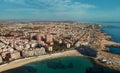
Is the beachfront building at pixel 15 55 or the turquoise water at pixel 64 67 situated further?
the beachfront building at pixel 15 55

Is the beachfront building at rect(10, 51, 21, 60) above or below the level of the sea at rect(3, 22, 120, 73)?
above

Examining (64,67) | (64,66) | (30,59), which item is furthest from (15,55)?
(64,67)

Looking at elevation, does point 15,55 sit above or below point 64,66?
above

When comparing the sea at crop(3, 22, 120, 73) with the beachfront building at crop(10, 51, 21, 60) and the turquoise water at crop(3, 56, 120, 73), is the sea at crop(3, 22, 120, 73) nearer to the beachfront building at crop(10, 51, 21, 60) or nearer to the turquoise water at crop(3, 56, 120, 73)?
the turquoise water at crop(3, 56, 120, 73)

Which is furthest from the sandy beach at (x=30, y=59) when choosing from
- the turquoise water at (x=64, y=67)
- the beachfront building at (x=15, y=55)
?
the beachfront building at (x=15, y=55)

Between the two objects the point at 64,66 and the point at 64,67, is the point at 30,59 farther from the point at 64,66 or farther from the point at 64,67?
the point at 64,67

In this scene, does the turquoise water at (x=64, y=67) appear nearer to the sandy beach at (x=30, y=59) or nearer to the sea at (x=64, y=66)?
the sea at (x=64, y=66)

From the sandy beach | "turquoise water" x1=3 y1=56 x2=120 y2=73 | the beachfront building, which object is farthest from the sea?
the beachfront building

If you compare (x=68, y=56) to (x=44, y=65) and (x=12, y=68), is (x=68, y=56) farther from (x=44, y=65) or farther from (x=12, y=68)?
(x=12, y=68)
